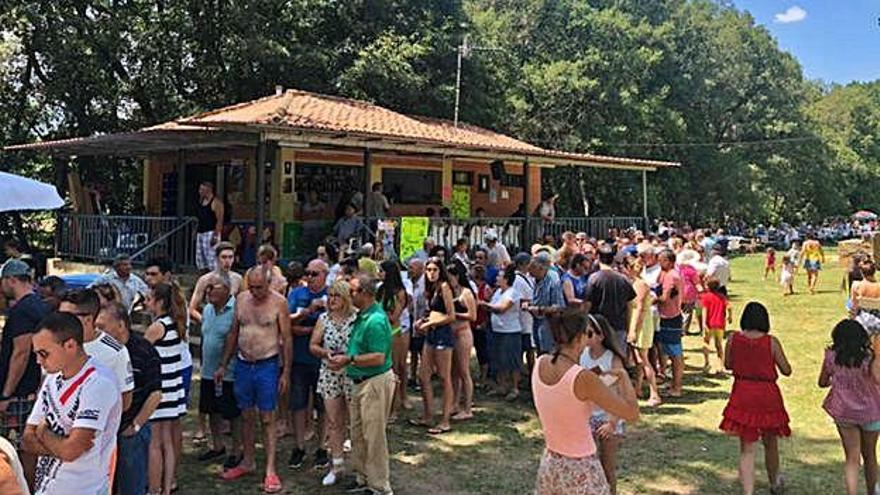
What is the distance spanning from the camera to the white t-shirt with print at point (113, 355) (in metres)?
3.79

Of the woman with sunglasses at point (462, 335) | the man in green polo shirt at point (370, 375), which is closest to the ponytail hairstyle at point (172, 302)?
the man in green polo shirt at point (370, 375)

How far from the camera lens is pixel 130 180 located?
24.9m

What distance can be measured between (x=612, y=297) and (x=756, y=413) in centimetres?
235

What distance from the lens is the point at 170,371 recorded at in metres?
5.29

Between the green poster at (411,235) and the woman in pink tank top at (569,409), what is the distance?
9.47 m

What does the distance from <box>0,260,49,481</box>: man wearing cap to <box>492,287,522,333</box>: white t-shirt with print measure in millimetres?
4886

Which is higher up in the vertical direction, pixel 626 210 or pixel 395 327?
pixel 626 210

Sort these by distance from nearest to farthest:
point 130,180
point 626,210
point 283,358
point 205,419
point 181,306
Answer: point 181,306 → point 283,358 → point 205,419 → point 130,180 → point 626,210

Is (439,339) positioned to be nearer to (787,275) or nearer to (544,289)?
(544,289)

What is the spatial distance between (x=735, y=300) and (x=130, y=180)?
1936cm

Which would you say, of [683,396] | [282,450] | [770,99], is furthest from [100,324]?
[770,99]

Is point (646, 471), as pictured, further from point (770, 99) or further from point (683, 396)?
point (770, 99)

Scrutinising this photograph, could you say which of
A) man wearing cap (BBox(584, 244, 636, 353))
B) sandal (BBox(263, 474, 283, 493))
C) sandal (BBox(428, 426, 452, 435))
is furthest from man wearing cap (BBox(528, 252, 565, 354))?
sandal (BBox(263, 474, 283, 493))

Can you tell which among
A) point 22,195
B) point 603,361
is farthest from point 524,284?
point 22,195
